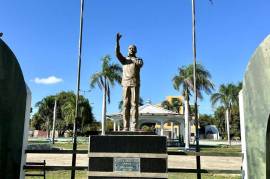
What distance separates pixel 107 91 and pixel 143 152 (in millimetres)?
30278

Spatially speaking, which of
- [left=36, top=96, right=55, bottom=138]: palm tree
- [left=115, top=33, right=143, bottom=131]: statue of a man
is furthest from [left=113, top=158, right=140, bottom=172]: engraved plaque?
[left=36, top=96, right=55, bottom=138]: palm tree

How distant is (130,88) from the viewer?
9.47m

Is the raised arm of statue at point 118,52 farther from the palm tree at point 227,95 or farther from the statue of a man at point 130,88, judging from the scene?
the palm tree at point 227,95

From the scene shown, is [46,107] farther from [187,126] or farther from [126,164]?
[126,164]

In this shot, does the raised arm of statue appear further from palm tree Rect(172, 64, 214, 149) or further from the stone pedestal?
palm tree Rect(172, 64, 214, 149)

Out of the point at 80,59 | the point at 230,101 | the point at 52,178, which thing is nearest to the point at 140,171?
the point at 80,59

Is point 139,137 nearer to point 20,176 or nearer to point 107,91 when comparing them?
point 20,176

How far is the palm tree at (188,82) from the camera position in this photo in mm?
39125

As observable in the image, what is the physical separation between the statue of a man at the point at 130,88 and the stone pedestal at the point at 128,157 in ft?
3.22

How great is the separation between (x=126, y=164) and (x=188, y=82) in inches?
1296

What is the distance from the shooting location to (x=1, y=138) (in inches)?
321

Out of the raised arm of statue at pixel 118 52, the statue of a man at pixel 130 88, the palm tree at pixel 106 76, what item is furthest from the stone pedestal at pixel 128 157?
the palm tree at pixel 106 76

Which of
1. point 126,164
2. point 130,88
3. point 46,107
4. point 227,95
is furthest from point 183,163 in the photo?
point 46,107

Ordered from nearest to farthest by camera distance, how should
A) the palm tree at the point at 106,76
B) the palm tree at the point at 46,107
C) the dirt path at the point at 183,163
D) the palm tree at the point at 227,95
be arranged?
the dirt path at the point at 183,163, the palm tree at the point at 106,76, the palm tree at the point at 227,95, the palm tree at the point at 46,107
